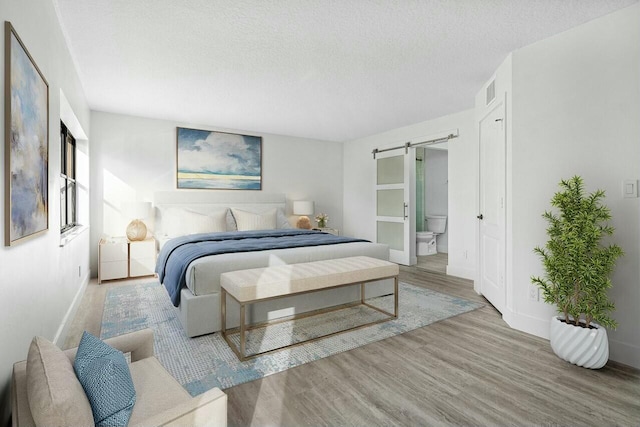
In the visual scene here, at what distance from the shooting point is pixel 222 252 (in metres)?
3.14

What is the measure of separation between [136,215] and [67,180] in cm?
105

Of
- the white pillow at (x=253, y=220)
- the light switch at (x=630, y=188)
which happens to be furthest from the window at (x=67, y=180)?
the light switch at (x=630, y=188)

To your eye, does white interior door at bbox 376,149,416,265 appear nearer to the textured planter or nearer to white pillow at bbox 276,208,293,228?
white pillow at bbox 276,208,293,228

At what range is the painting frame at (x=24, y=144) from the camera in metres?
1.39

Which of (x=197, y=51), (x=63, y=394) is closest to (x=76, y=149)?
(x=197, y=51)

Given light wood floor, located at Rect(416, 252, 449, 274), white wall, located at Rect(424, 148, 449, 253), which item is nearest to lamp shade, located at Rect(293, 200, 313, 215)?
light wood floor, located at Rect(416, 252, 449, 274)

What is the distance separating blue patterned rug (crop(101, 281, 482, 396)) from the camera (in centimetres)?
220

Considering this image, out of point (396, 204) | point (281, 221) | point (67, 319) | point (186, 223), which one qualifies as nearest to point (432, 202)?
point (396, 204)

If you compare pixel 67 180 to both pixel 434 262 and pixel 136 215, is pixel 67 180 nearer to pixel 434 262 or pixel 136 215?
pixel 136 215

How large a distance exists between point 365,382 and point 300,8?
2517 mm

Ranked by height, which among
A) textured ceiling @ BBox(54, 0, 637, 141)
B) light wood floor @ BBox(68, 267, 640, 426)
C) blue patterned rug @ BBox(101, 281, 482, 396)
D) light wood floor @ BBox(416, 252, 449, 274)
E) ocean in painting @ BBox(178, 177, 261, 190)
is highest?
textured ceiling @ BBox(54, 0, 637, 141)

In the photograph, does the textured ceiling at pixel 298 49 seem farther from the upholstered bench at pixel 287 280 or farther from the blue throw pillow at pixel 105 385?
the blue throw pillow at pixel 105 385

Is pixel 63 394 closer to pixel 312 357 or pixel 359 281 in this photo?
pixel 312 357

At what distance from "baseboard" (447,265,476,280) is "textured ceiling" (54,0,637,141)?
2.31 metres
